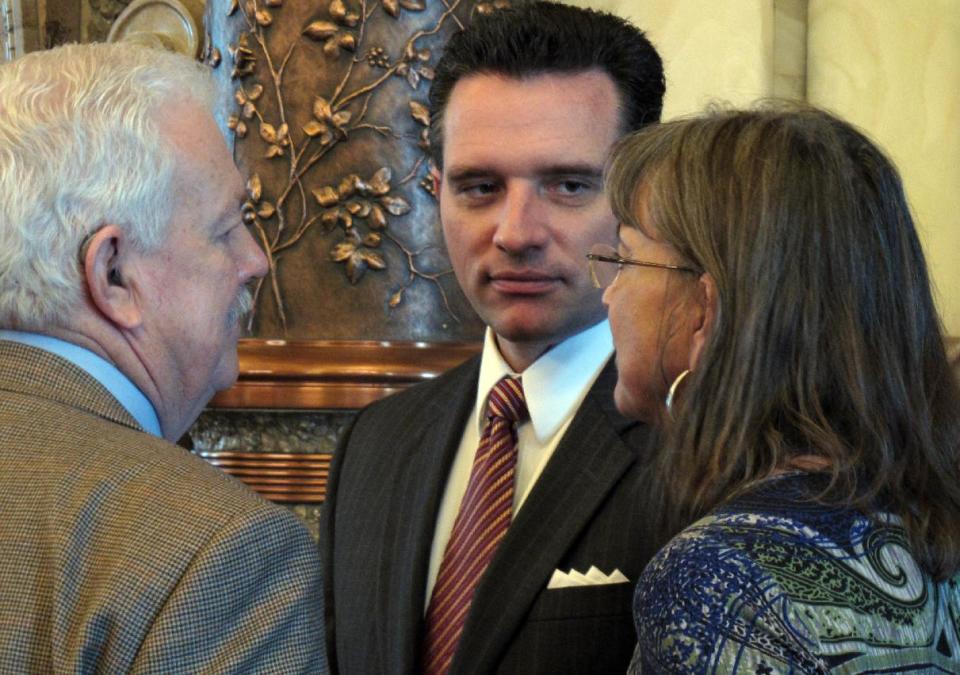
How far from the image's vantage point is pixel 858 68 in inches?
105

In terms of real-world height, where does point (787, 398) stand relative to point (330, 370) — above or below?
above

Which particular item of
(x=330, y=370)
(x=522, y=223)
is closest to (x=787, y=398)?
(x=522, y=223)

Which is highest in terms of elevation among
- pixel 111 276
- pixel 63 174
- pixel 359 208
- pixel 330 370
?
pixel 63 174

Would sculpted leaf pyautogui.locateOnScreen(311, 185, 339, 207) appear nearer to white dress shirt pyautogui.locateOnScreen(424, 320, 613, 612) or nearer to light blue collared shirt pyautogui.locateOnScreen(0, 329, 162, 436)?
white dress shirt pyautogui.locateOnScreen(424, 320, 613, 612)

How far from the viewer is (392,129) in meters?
2.90

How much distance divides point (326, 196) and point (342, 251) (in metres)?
0.13

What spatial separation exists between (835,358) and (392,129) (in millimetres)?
1760

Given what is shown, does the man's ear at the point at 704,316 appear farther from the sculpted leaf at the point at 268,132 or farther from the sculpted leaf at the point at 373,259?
the sculpted leaf at the point at 268,132

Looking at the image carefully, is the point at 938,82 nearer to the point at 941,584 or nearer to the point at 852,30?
the point at 852,30

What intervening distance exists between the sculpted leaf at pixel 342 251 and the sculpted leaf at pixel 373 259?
24 mm

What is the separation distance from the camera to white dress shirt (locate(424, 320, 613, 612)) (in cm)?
180

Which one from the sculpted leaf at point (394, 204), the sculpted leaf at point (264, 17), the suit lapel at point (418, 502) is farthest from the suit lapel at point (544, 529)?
the sculpted leaf at point (264, 17)

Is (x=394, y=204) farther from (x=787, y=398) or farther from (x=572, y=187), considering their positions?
(x=787, y=398)

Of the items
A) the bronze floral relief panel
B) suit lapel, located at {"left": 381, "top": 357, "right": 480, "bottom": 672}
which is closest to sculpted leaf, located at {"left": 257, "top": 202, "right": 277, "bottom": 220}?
the bronze floral relief panel
